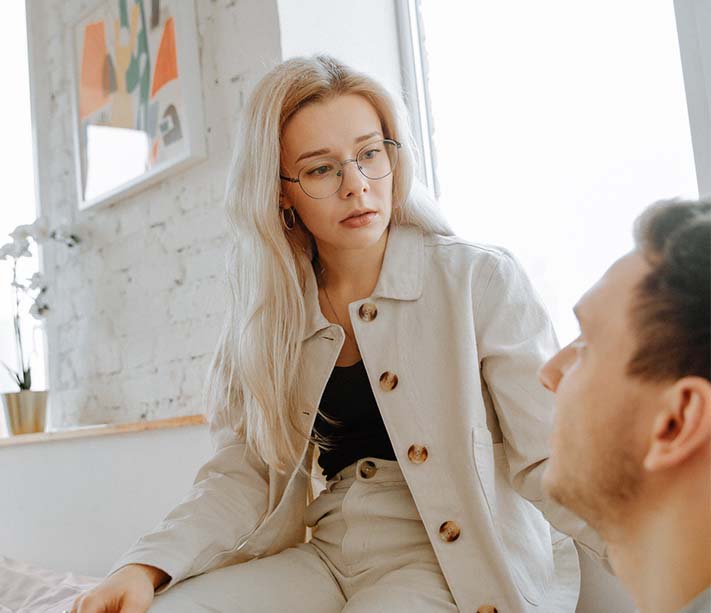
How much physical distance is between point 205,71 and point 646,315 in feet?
6.84

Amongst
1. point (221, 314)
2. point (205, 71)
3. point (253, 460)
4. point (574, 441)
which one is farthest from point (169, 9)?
point (574, 441)

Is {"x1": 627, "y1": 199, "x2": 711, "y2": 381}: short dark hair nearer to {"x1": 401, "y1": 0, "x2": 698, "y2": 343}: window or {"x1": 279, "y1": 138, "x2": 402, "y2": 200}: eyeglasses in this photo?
{"x1": 279, "y1": 138, "x2": 402, "y2": 200}: eyeglasses

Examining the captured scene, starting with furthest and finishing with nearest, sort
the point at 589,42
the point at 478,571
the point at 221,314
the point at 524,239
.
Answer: the point at 221,314
the point at 524,239
the point at 589,42
the point at 478,571

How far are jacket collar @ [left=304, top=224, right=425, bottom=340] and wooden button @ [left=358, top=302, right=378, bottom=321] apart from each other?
2 centimetres

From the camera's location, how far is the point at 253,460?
61.5 inches

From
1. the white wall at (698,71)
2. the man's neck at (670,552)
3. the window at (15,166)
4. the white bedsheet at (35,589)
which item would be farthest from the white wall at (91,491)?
the man's neck at (670,552)

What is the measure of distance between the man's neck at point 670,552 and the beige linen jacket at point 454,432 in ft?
1.88

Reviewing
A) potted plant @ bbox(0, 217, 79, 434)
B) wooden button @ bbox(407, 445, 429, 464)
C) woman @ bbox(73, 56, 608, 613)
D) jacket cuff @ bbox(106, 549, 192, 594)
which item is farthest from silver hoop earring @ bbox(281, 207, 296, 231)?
potted plant @ bbox(0, 217, 79, 434)

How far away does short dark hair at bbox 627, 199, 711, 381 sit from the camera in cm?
55

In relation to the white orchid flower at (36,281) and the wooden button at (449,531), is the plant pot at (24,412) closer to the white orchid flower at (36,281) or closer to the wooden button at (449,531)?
the white orchid flower at (36,281)

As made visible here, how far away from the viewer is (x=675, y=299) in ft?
1.86

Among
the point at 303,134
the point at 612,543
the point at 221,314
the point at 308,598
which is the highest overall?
the point at 303,134

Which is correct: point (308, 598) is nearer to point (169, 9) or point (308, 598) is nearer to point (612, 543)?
point (612, 543)

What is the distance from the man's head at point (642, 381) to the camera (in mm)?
549
